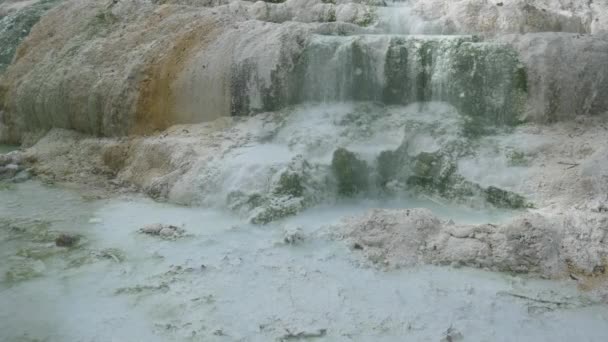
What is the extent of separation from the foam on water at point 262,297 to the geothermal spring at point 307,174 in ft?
0.07

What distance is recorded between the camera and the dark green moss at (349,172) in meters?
6.38

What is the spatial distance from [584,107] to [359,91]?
2.47 metres

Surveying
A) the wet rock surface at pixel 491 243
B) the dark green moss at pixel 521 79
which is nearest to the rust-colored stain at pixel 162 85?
the wet rock surface at pixel 491 243

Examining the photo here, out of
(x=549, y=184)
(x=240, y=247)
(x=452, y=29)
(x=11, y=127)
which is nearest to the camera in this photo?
(x=240, y=247)

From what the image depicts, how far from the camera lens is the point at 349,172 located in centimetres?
640

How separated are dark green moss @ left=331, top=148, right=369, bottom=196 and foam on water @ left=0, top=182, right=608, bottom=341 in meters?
0.86

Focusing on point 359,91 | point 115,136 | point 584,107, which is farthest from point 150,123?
point 584,107

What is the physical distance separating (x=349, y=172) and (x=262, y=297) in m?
2.26

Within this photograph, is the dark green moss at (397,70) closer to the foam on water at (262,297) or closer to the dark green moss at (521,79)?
the dark green moss at (521,79)

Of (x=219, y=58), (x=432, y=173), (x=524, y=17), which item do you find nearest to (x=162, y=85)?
(x=219, y=58)

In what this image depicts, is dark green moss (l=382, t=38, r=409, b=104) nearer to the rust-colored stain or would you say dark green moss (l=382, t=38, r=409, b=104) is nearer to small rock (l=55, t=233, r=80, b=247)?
the rust-colored stain

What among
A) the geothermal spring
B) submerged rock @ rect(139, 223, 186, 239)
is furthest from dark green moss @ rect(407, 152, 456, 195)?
submerged rock @ rect(139, 223, 186, 239)

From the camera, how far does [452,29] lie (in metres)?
8.39

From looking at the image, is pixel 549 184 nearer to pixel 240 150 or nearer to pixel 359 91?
pixel 359 91
